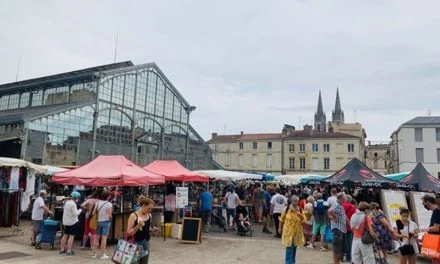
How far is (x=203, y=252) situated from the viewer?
1034cm

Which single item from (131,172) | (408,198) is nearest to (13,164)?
(131,172)

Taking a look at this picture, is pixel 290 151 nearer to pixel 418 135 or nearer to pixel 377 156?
pixel 418 135

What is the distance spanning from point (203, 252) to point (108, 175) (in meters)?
3.44

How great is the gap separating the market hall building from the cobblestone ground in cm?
1076

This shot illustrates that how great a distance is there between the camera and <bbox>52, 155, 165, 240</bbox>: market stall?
1059 centimetres

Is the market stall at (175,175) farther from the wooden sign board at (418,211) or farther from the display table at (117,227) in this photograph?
the wooden sign board at (418,211)

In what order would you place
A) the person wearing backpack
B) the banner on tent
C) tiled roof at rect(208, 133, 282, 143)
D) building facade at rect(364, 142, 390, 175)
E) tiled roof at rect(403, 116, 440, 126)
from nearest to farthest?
1. the person wearing backpack
2. the banner on tent
3. tiled roof at rect(403, 116, 440, 126)
4. tiled roof at rect(208, 133, 282, 143)
5. building facade at rect(364, 142, 390, 175)

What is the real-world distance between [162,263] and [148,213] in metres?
3.15

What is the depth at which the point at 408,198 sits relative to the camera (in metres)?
12.2

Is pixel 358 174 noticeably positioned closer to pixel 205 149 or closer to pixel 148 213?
pixel 148 213

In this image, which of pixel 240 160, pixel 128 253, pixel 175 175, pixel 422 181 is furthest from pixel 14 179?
pixel 240 160

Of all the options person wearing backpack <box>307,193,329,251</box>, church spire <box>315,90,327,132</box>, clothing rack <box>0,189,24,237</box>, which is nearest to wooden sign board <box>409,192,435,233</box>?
person wearing backpack <box>307,193,329,251</box>

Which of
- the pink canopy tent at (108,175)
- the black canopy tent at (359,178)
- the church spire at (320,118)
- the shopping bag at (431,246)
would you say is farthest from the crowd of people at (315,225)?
the church spire at (320,118)

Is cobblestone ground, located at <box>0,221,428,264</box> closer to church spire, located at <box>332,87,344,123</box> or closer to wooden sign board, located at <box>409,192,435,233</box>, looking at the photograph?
wooden sign board, located at <box>409,192,435,233</box>
